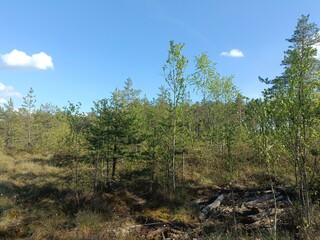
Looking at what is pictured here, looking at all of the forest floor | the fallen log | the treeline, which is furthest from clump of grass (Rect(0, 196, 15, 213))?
the fallen log

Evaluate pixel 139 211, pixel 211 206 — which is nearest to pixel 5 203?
pixel 139 211

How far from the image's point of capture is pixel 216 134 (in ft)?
46.4

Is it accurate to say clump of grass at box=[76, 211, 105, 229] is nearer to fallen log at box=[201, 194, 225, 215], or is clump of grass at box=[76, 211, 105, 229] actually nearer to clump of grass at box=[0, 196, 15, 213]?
fallen log at box=[201, 194, 225, 215]

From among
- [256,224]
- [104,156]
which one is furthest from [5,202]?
[256,224]

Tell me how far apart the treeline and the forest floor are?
0.76 metres

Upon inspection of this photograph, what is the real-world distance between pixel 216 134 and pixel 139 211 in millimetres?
5235

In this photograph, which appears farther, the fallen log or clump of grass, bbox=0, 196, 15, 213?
clump of grass, bbox=0, 196, 15, 213

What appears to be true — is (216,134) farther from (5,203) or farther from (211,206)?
(5,203)

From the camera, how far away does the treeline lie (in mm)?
6605

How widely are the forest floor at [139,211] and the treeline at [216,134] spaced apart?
30.1 inches

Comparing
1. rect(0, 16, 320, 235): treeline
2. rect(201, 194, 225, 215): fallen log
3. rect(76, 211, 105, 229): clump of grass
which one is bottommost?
rect(76, 211, 105, 229): clump of grass

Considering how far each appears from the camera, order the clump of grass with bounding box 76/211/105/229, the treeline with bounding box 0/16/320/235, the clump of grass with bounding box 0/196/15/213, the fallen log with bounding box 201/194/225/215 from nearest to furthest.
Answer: the treeline with bounding box 0/16/320/235 < the clump of grass with bounding box 76/211/105/229 < the fallen log with bounding box 201/194/225/215 < the clump of grass with bounding box 0/196/15/213

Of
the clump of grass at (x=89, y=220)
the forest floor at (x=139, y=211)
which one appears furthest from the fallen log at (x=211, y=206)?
the clump of grass at (x=89, y=220)

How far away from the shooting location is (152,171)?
1422cm
